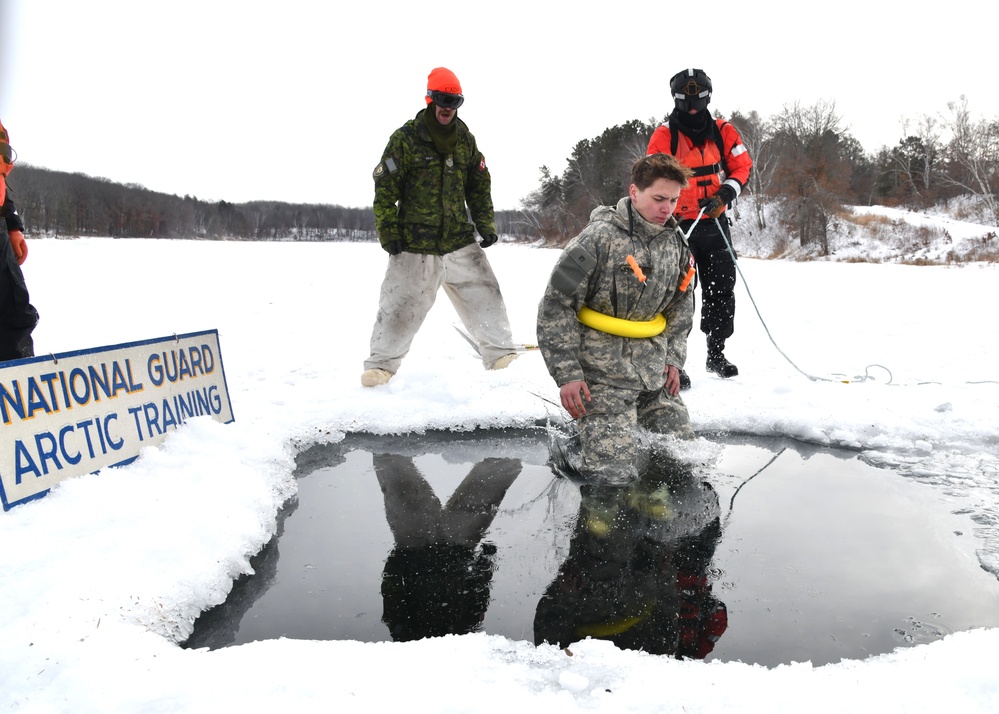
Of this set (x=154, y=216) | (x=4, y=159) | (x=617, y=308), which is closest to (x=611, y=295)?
(x=617, y=308)

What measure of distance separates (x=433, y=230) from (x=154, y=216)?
241 feet

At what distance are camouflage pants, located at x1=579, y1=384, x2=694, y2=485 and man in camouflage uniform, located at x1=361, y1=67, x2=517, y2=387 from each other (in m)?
2.34

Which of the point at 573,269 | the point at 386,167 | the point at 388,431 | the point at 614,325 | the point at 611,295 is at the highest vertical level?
the point at 386,167

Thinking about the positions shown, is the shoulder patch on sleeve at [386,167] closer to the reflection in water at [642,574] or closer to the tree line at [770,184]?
the reflection in water at [642,574]

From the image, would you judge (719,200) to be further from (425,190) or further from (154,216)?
(154,216)

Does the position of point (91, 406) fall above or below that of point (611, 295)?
below

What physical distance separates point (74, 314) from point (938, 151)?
→ 55.5 metres

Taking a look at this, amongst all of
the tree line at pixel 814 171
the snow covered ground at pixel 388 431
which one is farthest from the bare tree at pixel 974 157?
the snow covered ground at pixel 388 431

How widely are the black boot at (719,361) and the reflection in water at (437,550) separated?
8.31 ft

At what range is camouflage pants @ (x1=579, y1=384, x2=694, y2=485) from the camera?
3.28 m

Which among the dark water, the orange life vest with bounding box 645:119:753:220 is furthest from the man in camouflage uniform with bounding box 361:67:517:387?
the dark water

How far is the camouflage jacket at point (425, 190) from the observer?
515cm

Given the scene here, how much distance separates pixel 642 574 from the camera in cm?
244

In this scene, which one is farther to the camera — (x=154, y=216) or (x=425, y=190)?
(x=154, y=216)
